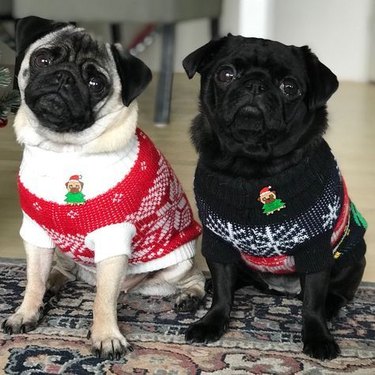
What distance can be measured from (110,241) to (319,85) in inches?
21.9

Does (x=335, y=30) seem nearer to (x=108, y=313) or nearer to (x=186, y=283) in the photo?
(x=186, y=283)

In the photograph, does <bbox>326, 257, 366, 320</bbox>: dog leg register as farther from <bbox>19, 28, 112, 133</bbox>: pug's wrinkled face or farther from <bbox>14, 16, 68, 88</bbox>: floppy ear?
<bbox>14, 16, 68, 88</bbox>: floppy ear

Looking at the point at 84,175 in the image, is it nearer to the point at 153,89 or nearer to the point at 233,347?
the point at 233,347

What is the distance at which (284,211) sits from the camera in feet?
5.49

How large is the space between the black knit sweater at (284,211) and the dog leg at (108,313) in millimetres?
236

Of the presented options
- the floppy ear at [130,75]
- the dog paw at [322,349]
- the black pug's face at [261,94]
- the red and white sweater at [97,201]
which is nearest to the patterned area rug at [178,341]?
the dog paw at [322,349]

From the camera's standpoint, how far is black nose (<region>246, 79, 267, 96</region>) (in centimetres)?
161

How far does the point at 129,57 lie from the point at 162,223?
400 millimetres

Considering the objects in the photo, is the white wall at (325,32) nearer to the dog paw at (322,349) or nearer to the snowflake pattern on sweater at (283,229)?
the snowflake pattern on sweater at (283,229)

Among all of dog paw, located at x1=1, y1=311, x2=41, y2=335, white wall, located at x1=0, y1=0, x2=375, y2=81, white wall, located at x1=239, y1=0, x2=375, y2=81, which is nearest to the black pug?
dog paw, located at x1=1, y1=311, x2=41, y2=335

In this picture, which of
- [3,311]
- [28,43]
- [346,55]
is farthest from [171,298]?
[346,55]

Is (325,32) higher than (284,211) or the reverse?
the reverse

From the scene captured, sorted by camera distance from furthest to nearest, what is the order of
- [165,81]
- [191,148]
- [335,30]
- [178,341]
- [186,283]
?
[335,30] < [165,81] < [191,148] < [186,283] < [178,341]

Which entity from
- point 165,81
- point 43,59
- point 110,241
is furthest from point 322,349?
point 165,81
